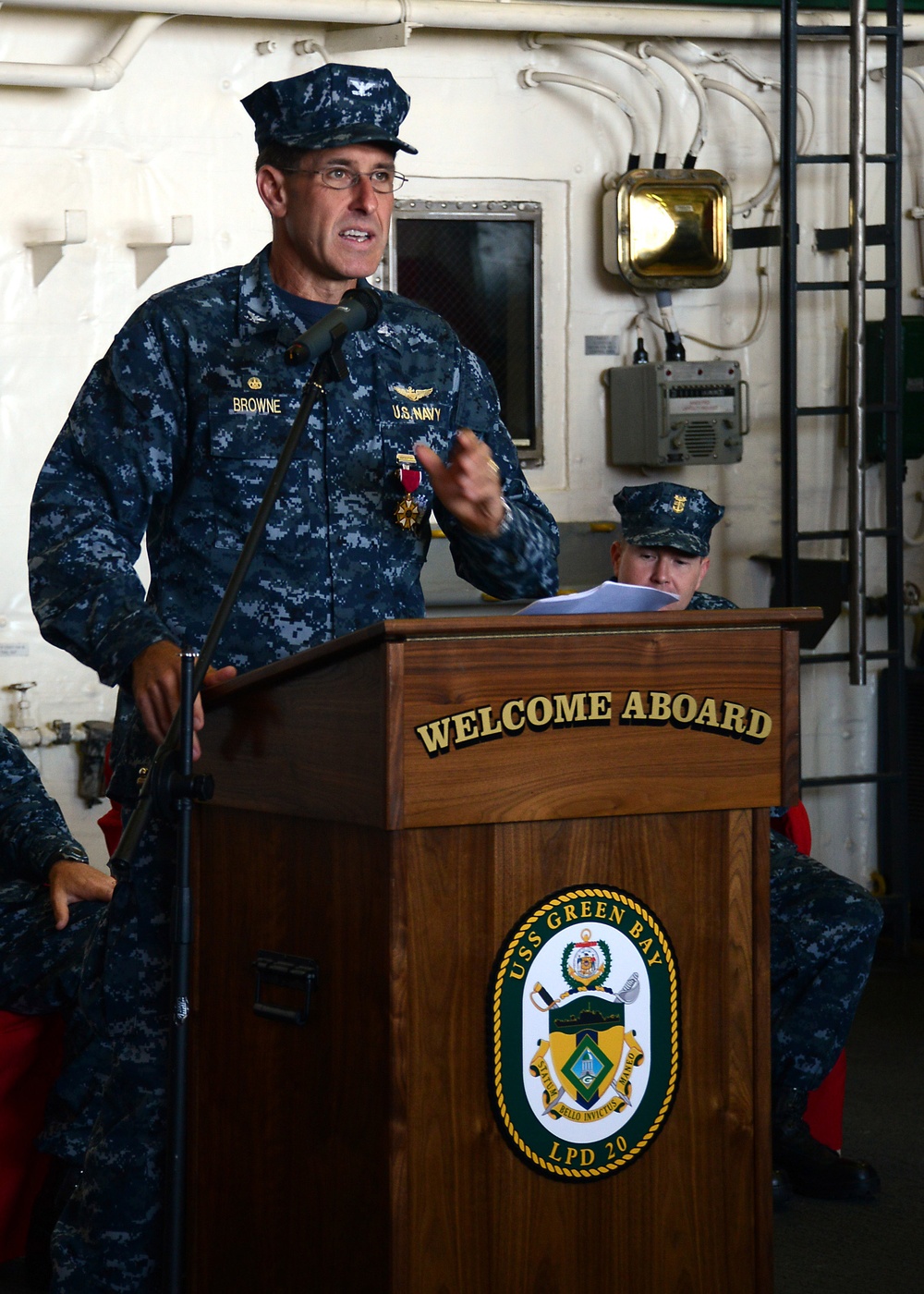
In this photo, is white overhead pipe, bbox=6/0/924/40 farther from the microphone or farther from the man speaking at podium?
the microphone

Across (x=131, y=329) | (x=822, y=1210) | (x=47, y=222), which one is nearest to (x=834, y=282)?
(x=47, y=222)

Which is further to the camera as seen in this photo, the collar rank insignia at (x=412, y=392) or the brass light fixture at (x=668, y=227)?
the brass light fixture at (x=668, y=227)

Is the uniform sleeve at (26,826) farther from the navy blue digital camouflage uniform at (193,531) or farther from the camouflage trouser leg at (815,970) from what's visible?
the camouflage trouser leg at (815,970)

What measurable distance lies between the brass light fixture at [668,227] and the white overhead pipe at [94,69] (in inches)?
56.8

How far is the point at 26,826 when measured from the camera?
2.90 m

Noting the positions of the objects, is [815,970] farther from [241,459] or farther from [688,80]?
[688,80]

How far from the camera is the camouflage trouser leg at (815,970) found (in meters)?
2.96

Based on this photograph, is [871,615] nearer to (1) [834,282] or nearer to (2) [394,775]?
(1) [834,282]

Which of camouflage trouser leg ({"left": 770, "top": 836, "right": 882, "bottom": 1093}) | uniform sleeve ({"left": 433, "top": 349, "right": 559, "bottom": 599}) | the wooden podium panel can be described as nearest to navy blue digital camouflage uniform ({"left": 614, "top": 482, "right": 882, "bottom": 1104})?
camouflage trouser leg ({"left": 770, "top": 836, "right": 882, "bottom": 1093})

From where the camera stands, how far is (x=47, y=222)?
14.8 feet

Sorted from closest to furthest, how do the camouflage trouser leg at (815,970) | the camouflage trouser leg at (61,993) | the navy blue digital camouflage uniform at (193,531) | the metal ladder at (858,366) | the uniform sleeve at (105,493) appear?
the uniform sleeve at (105,493)
the navy blue digital camouflage uniform at (193,531)
the camouflage trouser leg at (61,993)
the camouflage trouser leg at (815,970)
the metal ladder at (858,366)

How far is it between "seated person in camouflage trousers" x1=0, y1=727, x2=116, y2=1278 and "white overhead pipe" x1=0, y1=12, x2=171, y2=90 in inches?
84.2

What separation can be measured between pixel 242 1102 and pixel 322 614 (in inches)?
24.0

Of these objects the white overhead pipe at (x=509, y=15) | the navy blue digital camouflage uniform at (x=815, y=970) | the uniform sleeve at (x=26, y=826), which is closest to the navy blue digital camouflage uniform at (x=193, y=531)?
the uniform sleeve at (x=26, y=826)
